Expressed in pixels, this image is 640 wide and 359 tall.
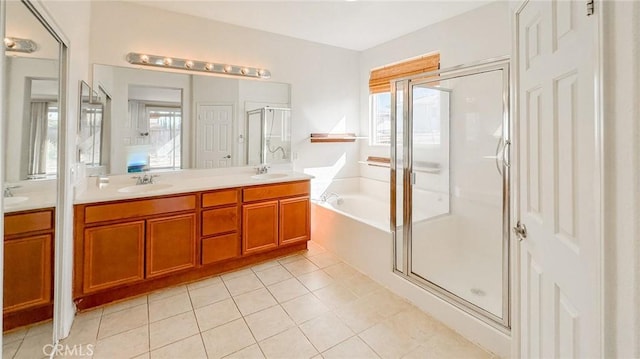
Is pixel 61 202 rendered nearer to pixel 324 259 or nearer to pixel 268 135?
pixel 268 135

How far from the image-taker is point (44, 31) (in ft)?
4.64

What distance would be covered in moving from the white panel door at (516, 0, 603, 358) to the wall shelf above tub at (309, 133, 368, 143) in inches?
105

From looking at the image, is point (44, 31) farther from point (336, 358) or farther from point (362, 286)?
point (362, 286)

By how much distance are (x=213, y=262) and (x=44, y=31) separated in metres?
2.01

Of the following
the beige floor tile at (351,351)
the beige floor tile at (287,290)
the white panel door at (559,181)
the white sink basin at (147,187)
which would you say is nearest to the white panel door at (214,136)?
the white sink basin at (147,187)

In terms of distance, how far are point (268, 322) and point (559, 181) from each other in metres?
1.89

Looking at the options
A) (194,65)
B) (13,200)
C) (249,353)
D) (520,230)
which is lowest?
(249,353)

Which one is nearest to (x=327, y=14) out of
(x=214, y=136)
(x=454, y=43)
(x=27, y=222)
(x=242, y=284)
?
(x=454, y=43)

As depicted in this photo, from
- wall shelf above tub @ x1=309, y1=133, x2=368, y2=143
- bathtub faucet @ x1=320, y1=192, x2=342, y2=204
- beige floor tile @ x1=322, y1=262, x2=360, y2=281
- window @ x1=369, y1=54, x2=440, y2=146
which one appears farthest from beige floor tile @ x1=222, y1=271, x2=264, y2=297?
window @ x1=369, y1=54, x2=440, y2=146

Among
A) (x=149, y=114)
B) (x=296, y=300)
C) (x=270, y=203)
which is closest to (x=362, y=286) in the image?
(x=296, y=300)

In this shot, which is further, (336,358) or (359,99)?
(359,99)

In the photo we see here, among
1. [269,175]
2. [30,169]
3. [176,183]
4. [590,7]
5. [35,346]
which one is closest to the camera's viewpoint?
[590,7]

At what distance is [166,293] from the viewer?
2465 millimetres

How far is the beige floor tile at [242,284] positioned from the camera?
2.51 m
